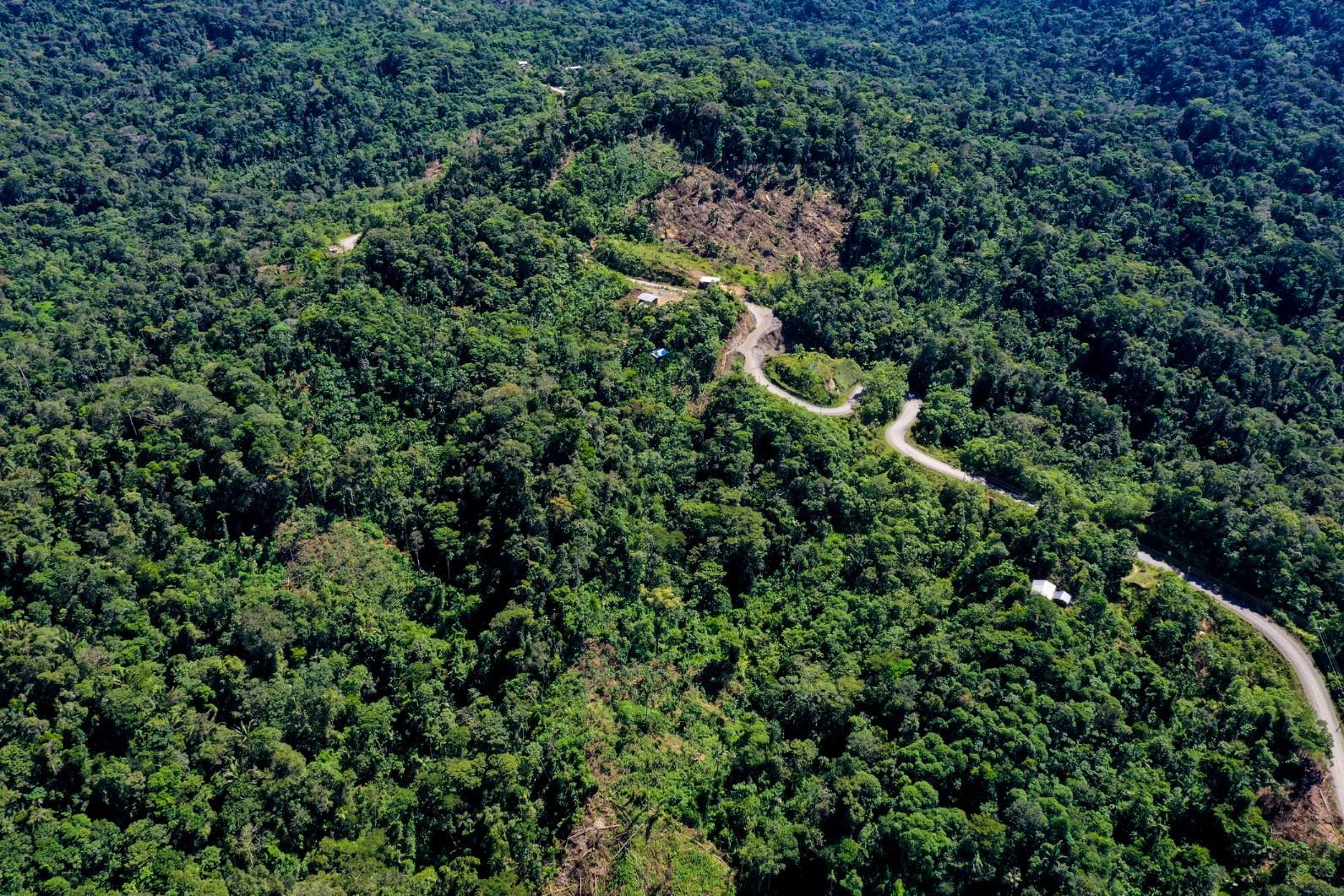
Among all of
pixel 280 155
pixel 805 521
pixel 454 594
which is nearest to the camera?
pixel 454 594

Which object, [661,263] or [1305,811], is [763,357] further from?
[1305,811]

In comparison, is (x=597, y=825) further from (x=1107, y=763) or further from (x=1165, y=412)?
(x=1165, y=412)

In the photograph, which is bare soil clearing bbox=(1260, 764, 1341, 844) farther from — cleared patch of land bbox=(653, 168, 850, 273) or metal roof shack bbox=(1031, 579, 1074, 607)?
cleared patch of land bbox=(653, 168, 850, 273)

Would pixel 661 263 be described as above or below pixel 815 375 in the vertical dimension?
above

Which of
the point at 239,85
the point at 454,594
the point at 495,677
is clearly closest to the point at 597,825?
the point at 495,677

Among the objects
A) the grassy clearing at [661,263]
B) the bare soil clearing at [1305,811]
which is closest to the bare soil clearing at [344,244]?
the grassy clearing at [661,263]

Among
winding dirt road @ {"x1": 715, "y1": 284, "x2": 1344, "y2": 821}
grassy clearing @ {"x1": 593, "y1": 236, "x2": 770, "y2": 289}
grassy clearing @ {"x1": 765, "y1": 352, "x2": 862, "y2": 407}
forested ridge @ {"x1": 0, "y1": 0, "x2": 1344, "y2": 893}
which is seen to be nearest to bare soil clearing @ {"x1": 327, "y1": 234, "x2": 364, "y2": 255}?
forested ridge @ {"x1": 0, "y1": 0, "x2": 1344, "y2": 893}

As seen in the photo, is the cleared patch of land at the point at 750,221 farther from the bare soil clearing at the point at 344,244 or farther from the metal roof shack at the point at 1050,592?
the metal roof shack at the point at 1050,592

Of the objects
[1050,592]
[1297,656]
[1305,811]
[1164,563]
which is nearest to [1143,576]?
[1164,563]
